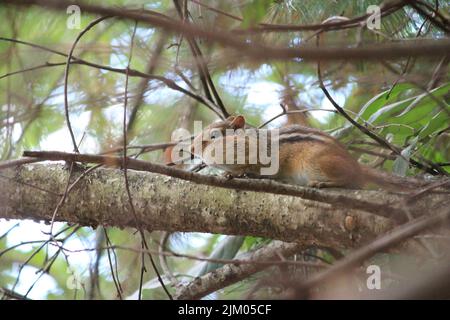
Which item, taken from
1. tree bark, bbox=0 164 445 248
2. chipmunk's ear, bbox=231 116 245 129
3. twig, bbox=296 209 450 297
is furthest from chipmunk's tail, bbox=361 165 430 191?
twig, bbox=296 209 450 297

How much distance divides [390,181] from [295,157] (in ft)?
1.51

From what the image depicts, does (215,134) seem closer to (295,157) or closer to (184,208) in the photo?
(295,157)

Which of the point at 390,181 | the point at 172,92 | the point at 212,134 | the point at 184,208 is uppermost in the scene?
the point at 172,92

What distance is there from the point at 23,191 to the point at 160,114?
1008 millimetres

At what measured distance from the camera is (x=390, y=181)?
7.24ft

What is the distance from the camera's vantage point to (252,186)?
4.92ft

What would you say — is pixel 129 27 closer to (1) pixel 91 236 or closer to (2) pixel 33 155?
(1) pixel 91 236

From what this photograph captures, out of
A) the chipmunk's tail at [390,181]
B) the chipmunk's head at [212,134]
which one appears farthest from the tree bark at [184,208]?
the chipmunk's head at [212,134]

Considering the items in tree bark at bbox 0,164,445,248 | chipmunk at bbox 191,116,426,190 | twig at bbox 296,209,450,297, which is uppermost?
chipmunk at bbox 191,116,426,190

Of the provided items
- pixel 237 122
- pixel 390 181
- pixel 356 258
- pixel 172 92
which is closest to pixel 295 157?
pixel 237 122

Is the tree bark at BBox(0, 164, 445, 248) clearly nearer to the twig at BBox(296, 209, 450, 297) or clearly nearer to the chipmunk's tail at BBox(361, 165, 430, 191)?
the chipmunk's tail at BBox(361, 165, 430, 191)

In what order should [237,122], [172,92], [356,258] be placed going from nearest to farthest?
[356,258], [237,122], [172,92]

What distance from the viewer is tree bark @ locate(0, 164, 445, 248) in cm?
193
